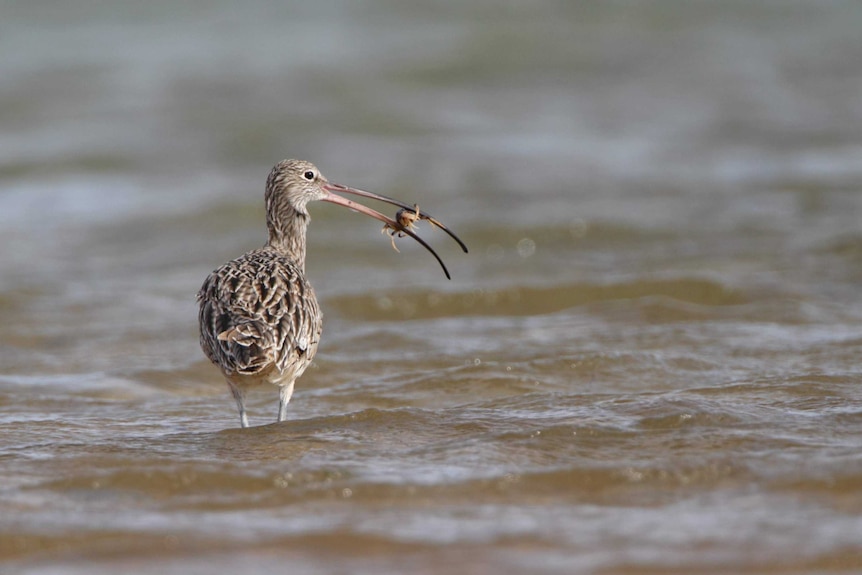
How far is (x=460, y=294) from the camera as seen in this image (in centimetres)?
1233

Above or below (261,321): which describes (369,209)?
above

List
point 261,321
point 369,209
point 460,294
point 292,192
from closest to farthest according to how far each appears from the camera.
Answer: point 261,321 → point 369,209 → point 292,192 → point 460,294

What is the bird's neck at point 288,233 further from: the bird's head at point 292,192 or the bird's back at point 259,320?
the bird's back at point 259,320

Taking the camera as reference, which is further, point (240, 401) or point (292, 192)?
point (292, 192)

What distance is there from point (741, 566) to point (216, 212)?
12.5 meters

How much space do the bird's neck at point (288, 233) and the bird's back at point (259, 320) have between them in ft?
2.89

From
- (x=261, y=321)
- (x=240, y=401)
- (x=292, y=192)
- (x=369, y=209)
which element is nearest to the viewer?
(x=261, y=321)

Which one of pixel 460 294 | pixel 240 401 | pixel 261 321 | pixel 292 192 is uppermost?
pixel 292 192

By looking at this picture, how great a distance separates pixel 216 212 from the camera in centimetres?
Result: 1695

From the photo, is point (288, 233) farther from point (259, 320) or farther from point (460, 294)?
point (460, 294)

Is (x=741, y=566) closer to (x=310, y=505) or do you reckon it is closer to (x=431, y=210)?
(x=310, y=505)

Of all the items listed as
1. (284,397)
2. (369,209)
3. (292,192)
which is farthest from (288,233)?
(284,397)

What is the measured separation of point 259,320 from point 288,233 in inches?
75.7

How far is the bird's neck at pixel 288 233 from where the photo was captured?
31.4 ft
